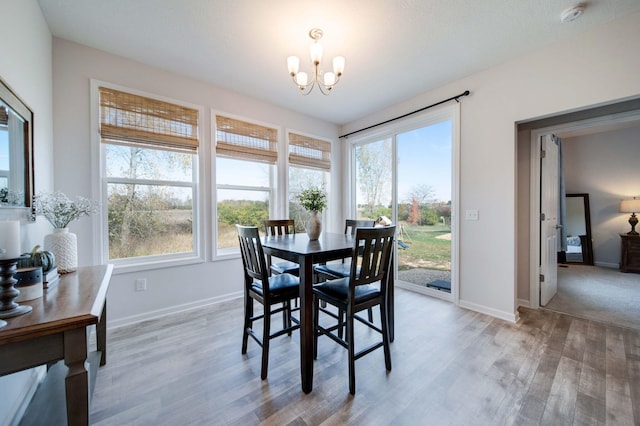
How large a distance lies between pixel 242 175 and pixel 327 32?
1.96 meters

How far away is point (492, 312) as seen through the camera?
2725 mm

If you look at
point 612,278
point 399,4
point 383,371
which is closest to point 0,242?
point 383,371

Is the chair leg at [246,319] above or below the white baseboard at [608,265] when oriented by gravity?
above

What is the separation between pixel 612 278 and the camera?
13.1 ft

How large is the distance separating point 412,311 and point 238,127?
122 inches

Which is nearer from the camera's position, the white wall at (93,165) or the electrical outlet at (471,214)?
the white wall at (93,165)

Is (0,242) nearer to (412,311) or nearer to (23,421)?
(23,421)

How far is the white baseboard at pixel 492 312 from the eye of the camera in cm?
259

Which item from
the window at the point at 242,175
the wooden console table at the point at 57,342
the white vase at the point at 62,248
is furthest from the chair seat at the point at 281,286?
the window at the point at 242,175

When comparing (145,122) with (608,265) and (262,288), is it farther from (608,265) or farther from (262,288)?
(608,265)

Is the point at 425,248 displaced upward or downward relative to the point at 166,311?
upward

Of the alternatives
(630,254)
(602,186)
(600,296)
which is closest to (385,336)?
(600,296)

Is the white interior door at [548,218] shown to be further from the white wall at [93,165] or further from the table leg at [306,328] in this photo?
the white wall at [93,165]

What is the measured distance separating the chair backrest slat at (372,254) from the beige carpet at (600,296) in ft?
8.39
